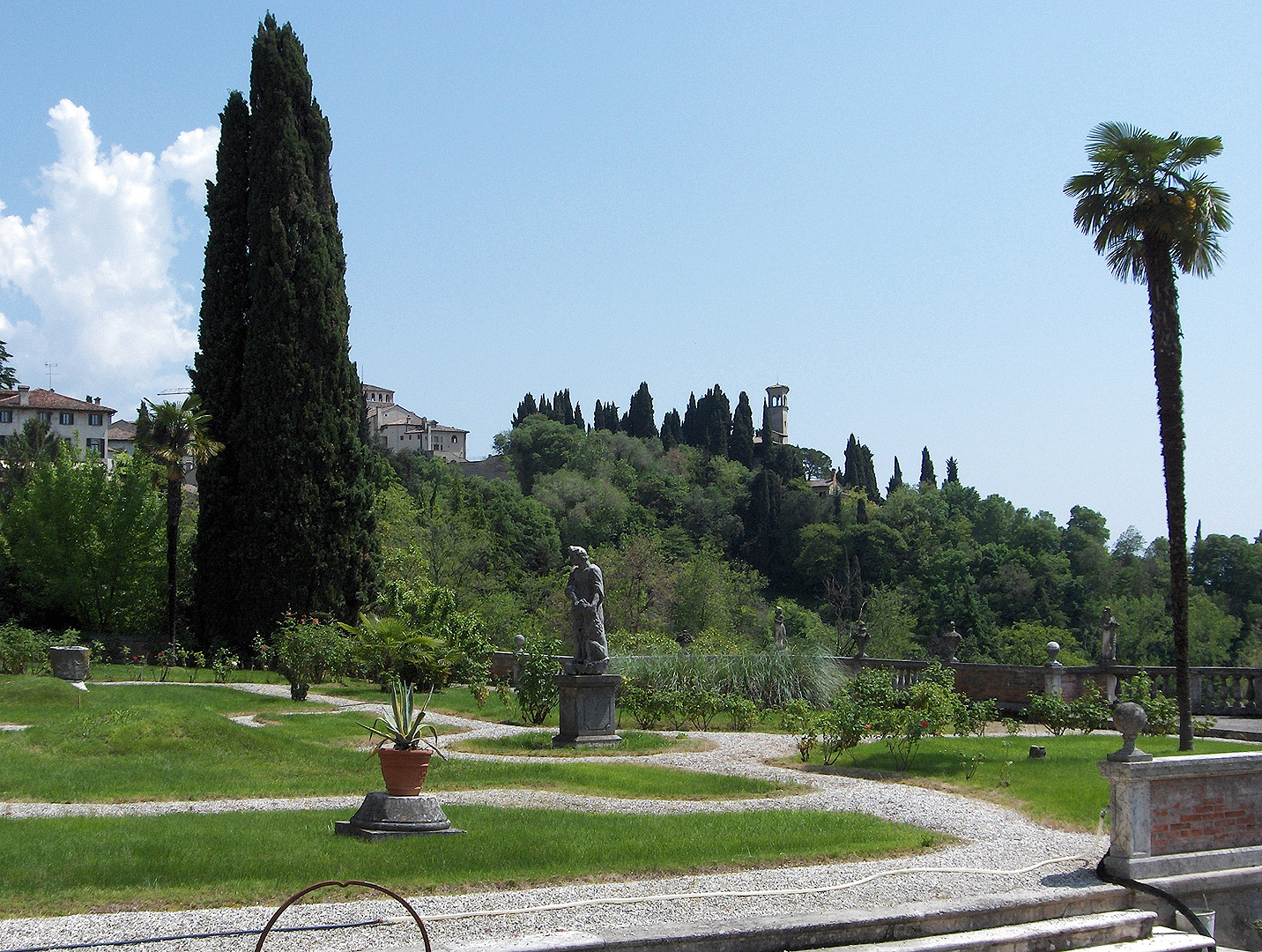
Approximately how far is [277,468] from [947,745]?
22962 mm

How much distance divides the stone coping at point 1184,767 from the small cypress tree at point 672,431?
10547 centimetres

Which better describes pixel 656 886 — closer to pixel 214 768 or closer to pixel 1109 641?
pixel 214 768

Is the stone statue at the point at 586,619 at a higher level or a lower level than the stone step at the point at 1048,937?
higher

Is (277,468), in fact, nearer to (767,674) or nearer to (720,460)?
(767,674)

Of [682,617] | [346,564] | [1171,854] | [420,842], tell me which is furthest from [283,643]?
[682,617]

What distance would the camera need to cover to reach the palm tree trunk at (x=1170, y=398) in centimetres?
1571

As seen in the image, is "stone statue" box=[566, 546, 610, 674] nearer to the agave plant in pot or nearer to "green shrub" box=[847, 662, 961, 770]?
"green shrub" box=[847, 662, 961, 770]

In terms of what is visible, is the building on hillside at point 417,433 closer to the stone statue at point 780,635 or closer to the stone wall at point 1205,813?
the stone statue at point 780,635

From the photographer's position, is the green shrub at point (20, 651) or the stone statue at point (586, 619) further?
the green shrub at point (20, 651)

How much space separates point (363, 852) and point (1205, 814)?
6.62 metres

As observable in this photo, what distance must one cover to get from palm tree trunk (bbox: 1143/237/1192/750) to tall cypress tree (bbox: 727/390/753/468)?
97918 millimetres

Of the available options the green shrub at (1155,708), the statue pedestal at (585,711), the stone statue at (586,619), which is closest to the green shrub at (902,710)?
→ the green shrub at (1155,708)

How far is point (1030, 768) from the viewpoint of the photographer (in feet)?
44.9

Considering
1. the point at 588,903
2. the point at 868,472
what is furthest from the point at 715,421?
the point at 588,903
